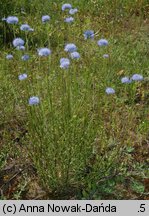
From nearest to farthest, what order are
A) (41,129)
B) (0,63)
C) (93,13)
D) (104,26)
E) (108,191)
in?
(41,129) → (108,191) → (0,63) → (104,26) → (93,13)

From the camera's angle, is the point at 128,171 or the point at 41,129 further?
the point at 128,171

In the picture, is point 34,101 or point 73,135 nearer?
point 34,101

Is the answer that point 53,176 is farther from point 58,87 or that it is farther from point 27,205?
point 58,87

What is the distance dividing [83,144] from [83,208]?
39 centimetres

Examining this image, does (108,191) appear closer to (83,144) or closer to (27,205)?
(83,144)

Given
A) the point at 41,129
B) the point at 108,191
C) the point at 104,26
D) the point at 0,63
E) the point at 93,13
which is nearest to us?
the point at 41,129

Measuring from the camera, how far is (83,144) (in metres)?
2.72

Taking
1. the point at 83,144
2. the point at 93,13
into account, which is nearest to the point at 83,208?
the point at 83,144

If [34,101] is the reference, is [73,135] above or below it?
below

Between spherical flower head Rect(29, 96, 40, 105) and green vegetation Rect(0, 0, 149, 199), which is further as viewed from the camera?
green vegetation Rect(0, 0, 149, 199)

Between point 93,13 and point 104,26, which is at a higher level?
point 93,13

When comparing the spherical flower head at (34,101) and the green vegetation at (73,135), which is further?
the green vegetation at (73,135)

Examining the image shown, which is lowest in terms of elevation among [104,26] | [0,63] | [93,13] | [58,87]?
[58,87]

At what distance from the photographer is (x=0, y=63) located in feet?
13.3
